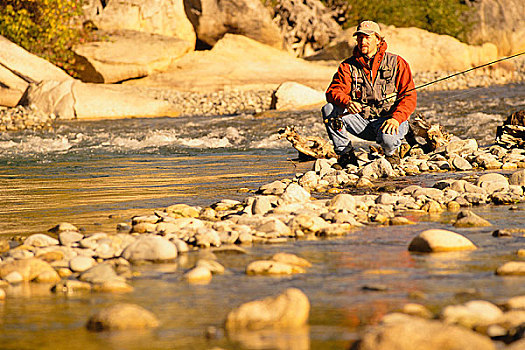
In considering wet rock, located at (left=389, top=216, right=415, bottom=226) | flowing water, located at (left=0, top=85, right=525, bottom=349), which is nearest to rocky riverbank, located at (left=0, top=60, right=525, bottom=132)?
flowing water, located at (left=0, top=85, right=525, bottom=349)

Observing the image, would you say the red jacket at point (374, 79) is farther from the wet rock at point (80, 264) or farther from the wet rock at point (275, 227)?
the wet rock at point (80, 264)

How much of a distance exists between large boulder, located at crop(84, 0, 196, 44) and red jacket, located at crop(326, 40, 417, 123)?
60.6 feet

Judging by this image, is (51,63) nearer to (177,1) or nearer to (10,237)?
(177,1)

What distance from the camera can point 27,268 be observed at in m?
3.53

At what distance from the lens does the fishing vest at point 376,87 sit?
261 inches

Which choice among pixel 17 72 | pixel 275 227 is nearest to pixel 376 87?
pixel 275 227

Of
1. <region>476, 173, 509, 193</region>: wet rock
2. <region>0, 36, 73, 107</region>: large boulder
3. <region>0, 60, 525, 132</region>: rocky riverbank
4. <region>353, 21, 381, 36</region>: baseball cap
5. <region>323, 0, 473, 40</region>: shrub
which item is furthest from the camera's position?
Answer: <region>323, 0, 473, 40</region>: shrub

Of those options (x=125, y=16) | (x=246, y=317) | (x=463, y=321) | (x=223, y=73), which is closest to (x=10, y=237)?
(x=246, y=317)

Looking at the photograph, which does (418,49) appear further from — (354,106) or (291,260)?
(291,260)

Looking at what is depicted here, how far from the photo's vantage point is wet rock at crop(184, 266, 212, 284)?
11.1ft

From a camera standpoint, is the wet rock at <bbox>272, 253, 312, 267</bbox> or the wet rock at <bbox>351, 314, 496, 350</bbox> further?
the wet rock at <bbox>272, 253, 312, 267</bbox>

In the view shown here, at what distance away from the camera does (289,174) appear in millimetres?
7461

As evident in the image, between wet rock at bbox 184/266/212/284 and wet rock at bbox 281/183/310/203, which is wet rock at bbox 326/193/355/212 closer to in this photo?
wet rock at bbox 281/183/310/203

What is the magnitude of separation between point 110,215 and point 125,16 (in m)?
20.3
